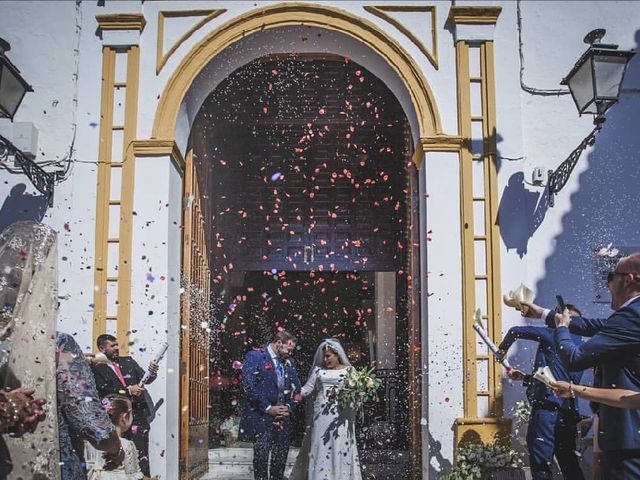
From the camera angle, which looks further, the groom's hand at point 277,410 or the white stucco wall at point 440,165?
the groom's hand at point 277,410

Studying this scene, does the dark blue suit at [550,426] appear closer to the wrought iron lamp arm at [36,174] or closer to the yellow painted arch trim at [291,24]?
the yellow painted arch trim at [291,24]

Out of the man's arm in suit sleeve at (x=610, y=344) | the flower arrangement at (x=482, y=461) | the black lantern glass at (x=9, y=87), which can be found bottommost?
the flower arrangement at (x=482, y=461)

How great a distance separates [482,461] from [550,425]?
74 cm

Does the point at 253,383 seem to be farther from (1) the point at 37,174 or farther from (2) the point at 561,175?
(2) the point at 561,175

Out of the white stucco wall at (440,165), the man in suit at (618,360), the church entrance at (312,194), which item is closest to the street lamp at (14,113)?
the white stucco wall at (440,165)

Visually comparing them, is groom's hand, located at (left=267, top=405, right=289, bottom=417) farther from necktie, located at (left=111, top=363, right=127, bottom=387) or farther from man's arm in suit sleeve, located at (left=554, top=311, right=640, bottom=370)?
man's arm in suit sleeve, located at (left=554, top=311, right=640, bottom=370)

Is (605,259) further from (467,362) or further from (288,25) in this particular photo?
(288,25)

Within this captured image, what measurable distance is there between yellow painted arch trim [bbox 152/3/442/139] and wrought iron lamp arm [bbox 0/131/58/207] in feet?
3.49

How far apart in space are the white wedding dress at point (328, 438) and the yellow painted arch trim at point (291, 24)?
2646 millimetres

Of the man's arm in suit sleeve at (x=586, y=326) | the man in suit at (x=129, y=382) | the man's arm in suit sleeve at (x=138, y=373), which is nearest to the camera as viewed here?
the man's arm in suit sleeve at (x=586, y=326)

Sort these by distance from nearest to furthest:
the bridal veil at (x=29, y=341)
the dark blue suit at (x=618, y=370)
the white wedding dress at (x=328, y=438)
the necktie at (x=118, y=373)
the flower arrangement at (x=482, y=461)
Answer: the bridal veil at (x=29, y=341) < the dark blue suit at (x=618, y=370) < the flower arrangement at (x=482, y=461) < the necktie at (x=118, y=373) < the white wedding dress at (x=328, y=438)

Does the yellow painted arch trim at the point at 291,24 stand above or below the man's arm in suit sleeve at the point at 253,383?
above

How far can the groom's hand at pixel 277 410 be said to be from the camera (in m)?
8.62

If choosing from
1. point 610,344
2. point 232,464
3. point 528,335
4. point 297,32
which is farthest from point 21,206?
point 610,344
